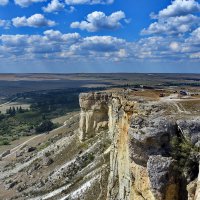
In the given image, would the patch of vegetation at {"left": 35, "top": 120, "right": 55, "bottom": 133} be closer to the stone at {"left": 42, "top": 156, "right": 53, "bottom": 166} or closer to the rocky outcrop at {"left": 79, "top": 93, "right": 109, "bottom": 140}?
the stone at {"left": 42, "top": 156, "right": 53, "bottom": 166}

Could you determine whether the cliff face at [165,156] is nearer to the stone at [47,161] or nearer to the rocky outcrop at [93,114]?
the rocky outcrop at [93,114]

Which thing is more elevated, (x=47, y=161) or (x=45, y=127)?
(x=47, y=161)

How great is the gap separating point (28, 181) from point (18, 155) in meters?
21.0

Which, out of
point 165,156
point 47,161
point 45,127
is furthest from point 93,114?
point 45,127

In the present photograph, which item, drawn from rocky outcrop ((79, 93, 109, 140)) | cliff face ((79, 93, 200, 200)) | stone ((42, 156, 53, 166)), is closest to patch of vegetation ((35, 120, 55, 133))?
stone ((42, 156, 53, 166))

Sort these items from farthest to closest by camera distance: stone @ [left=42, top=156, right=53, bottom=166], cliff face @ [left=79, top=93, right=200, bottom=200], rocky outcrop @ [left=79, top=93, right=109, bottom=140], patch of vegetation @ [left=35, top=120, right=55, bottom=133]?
patch of vegetation @ [left=35, top=120, right=55, bottom=133] < stone @ [left=42, top=156, right=53, bottom=166] < rocky outcrop @ [left=79, top=93, right=109, bottom=140] < cliff face @ [left=79, top=93, right=200, bottom=200]

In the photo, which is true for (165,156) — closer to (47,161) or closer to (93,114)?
(93,114)

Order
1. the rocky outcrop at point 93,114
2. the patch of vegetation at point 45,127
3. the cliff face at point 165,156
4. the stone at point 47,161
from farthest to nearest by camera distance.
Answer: the patch of vegetation at point 45,127 < the stone at point 47,161 < the rocky outcrop at point 93,114 < the cliff face at point 165,156

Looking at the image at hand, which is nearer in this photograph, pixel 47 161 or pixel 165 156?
pixel 165 156

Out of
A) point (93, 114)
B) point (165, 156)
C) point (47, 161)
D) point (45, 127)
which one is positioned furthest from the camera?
point (45, 127)

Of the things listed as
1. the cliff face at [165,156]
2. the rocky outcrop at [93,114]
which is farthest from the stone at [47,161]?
the cliff face at [165,156]

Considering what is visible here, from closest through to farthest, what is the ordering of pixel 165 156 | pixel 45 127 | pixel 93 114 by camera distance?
1. pixel 165 156
2. pixel 93 114
3. pixel 45 127

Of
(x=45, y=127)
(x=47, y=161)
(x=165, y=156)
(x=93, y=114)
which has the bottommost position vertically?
(x=45, y=127)

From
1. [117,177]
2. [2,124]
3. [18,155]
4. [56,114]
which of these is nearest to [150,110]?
[117,177]
